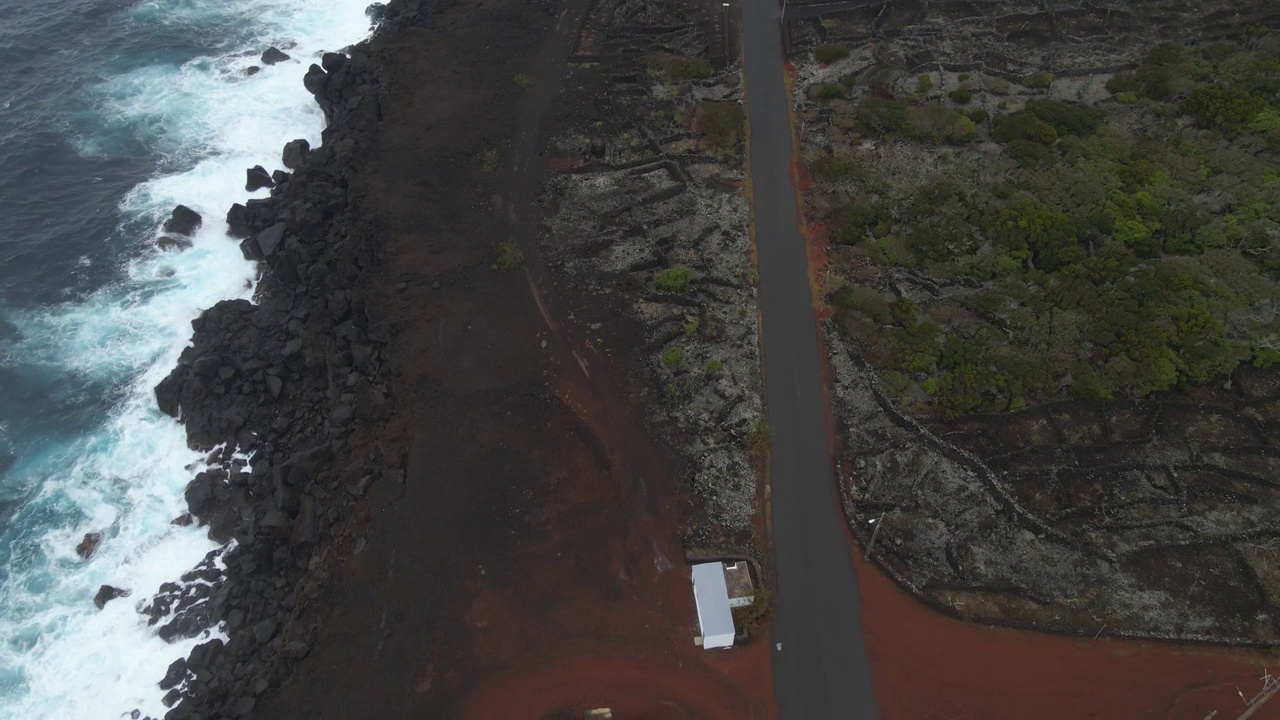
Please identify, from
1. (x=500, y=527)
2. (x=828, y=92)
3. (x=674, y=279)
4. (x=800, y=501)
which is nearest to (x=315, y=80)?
(x=674, y=279)

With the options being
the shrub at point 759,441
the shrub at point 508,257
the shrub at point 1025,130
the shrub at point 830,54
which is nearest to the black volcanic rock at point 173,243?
the shrub at point 508,257

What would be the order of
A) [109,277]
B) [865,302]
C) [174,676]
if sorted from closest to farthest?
[174,676], [865,302], [109,277]

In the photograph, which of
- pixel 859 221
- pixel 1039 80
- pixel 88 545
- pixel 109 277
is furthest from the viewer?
pixel 1039 80

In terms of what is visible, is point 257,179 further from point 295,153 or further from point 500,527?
point 500,527

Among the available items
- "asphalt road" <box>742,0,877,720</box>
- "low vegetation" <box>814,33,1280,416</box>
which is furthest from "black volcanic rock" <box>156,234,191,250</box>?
"low vegetation" <box>814,33,1280,416</box>

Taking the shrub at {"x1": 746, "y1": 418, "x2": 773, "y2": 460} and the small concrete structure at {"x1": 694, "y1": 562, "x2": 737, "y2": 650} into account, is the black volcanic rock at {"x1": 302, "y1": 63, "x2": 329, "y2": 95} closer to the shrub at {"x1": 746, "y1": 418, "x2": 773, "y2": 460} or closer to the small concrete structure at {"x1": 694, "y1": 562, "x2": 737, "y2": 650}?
the shrub at {"x1": 746, "y1": 418, "x2": 773, "y2": 460}

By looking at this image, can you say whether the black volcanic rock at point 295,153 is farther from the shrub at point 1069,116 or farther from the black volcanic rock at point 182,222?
the shrub at point 1069,116

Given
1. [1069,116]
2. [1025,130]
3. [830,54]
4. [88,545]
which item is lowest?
[88,545]
